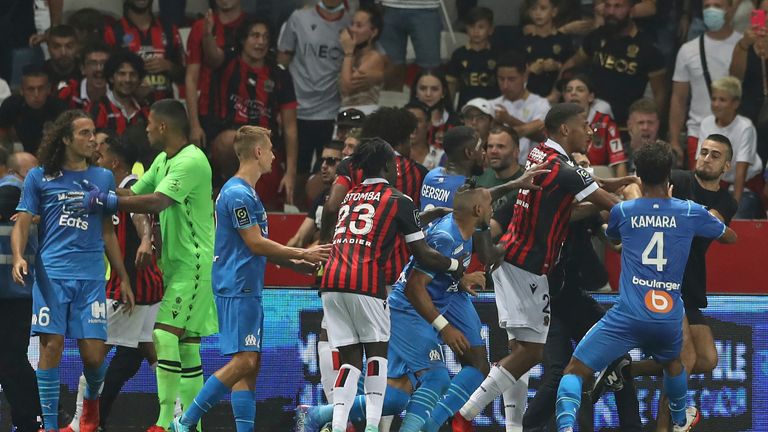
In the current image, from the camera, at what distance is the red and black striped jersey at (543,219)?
1073 centimetres

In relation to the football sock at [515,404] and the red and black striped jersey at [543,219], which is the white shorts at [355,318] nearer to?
the red and black striped jersey at [543,219]

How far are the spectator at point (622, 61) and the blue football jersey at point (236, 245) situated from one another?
6068 mm

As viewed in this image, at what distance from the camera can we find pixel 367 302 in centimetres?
969

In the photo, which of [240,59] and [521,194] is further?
[240,59]

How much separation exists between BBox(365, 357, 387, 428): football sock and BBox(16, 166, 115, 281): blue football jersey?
90.2 inches

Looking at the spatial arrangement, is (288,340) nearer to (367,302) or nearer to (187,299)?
(187,299)

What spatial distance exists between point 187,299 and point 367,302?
6.03 feet

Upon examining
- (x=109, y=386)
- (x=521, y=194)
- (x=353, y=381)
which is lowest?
(x=109, y=386)

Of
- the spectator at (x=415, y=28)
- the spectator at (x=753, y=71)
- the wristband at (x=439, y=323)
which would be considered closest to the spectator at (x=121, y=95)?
the spectator at (x=415, y=28)

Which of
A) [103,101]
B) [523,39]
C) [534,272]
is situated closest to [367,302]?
[534,272]

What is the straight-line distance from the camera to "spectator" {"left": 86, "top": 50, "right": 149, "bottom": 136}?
14359 millimetres

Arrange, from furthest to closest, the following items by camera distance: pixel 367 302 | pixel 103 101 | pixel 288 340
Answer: pixel 103 101 < pixel 288 340 < pixel 367 302

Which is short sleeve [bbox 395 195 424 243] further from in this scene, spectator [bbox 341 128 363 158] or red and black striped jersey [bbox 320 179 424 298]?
spectator [bbox 341 128 363 158]

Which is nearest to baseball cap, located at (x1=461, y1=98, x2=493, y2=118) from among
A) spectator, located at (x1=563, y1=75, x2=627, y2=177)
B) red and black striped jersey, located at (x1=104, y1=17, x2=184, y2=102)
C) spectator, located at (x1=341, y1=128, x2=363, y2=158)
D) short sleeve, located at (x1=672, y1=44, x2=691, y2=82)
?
spectator, located at (x1=563, y1=75, x2=627, y2=177)
